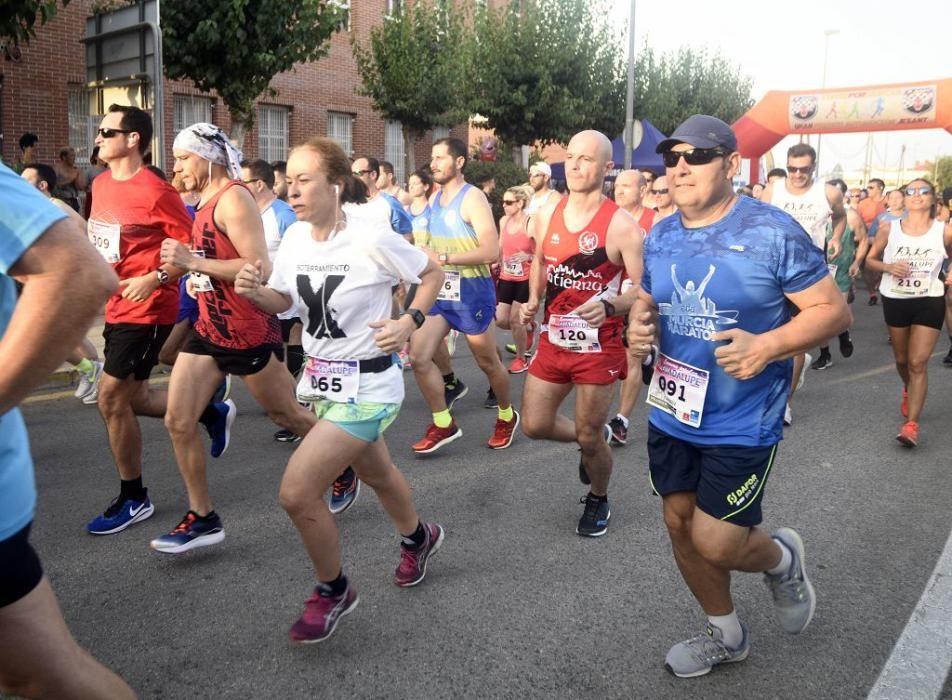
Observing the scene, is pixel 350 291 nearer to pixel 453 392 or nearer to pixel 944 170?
pixel 453 392

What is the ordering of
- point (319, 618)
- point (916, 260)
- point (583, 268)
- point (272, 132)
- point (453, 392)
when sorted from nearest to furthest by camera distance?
point (319, 618) < point (583, 268) < point (916, 260) < point (453, 392) < point (272, 132)

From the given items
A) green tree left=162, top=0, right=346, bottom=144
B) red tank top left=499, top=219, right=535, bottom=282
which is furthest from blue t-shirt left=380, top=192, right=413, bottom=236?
green tree left=162, top=0, right=346, bottom=144

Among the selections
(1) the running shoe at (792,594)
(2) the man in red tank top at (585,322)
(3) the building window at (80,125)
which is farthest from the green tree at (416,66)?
(1) the running shoe at (792,594)

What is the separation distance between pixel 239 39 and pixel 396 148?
445 inches

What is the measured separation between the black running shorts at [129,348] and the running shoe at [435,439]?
1.98 metres

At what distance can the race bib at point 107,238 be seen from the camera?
4414 mm

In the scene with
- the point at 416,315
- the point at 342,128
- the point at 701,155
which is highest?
the point at 342,128

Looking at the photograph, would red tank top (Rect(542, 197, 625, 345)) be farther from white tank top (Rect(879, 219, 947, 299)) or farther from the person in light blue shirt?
the person in light blue shirt

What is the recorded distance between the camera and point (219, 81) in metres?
14.3

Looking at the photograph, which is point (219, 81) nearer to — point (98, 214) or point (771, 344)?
point (98, 214)

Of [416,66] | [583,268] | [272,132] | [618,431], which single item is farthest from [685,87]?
[583,268]

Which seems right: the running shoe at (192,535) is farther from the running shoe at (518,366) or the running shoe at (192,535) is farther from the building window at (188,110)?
the building window at (188,110)

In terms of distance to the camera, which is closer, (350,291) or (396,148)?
(350,291)

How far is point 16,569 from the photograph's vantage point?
175cm
